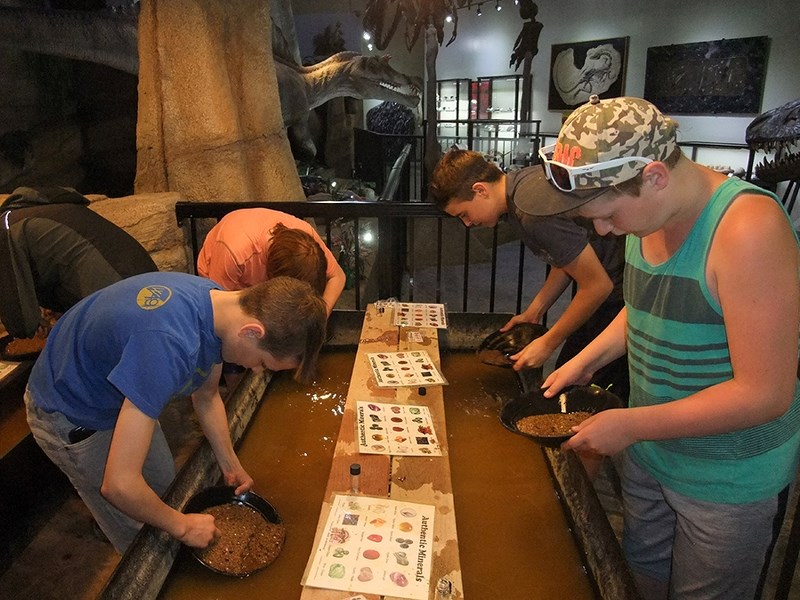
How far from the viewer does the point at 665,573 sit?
166 cm

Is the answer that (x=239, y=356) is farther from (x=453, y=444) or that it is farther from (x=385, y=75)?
(x=385, y=75)

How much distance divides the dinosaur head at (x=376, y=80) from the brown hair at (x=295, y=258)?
793cm

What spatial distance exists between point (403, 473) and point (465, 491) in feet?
0.93

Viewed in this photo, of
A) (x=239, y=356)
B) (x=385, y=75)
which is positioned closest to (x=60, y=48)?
(x=385, y=75)

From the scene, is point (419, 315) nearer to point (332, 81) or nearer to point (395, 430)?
point (395, 430)

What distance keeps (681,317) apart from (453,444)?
1057 mm

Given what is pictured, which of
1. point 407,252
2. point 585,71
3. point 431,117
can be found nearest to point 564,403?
point 407,252

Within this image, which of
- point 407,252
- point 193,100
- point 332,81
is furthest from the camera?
point 332,81

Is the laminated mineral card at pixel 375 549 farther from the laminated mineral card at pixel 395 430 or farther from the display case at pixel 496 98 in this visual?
the display case at pixel 496 98

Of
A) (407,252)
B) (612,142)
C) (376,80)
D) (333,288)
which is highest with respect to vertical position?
(376,80)

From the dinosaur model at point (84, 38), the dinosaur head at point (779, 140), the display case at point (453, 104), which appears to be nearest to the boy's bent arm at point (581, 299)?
the dinosaur head at point (779, 140)

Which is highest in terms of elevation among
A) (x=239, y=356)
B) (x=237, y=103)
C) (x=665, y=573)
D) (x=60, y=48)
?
(x=60, y=48)

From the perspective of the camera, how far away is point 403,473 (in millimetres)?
1744

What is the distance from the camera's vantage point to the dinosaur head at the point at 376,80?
951cm
